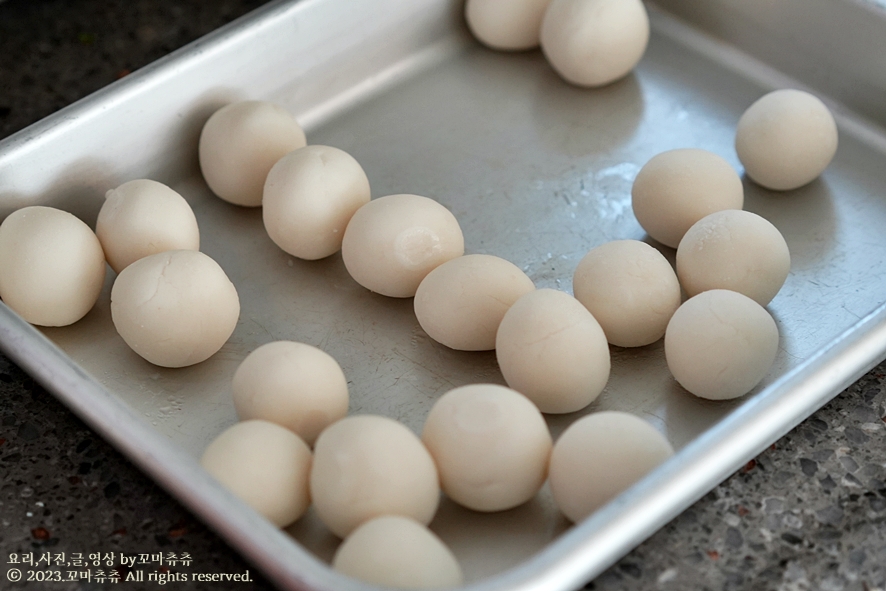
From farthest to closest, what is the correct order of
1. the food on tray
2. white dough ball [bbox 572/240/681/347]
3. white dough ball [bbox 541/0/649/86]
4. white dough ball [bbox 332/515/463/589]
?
1. white dough ball [bbox 541/0/649/86]
2. white dough ball [bbox 572/240/681/347]
3. the food on tray
4. white dough ball [bbox 332/515/463/589]

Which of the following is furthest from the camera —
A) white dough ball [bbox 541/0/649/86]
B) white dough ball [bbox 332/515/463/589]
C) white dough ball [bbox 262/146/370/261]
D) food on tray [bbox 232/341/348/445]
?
white dough ball [bbox 541/0/649/86]

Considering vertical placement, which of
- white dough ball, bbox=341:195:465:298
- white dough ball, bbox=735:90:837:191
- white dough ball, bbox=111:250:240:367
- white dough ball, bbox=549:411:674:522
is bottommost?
white dough ball, bbox=735:90:837:191

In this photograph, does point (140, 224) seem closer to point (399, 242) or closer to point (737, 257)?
point (399, 242)

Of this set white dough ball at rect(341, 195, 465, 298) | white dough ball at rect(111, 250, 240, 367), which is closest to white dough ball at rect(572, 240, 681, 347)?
white dough ball at rect(341, 195, 465, 298)

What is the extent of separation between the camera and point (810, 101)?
121cm

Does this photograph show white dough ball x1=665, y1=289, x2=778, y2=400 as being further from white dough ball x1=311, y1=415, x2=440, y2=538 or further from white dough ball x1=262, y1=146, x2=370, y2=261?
white dough ball x1=262, y1=146, x2=370, y2=261

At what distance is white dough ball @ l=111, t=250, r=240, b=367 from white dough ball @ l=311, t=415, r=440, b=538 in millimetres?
249

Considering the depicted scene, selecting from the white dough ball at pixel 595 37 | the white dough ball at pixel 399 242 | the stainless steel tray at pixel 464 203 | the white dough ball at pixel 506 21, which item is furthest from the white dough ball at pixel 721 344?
the white dough ball at pixel 506 21

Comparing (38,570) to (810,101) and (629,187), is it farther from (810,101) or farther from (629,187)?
(810,101)

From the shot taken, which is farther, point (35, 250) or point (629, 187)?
point (629, 187)

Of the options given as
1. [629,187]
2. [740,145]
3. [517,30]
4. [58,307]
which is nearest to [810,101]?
[740,145]

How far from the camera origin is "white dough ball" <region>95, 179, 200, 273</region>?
42.9 inches

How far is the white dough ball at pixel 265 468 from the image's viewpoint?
83 centimetres

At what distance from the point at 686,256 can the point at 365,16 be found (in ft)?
1.92
